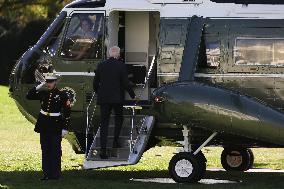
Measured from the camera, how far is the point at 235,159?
60.3 feet

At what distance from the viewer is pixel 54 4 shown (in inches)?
2136

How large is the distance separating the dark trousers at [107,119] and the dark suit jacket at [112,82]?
0.11 metres

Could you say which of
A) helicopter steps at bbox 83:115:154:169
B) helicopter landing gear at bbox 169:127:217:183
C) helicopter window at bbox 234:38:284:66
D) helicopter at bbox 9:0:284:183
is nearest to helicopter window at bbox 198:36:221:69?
helicopter at bbox 9:0:284:183

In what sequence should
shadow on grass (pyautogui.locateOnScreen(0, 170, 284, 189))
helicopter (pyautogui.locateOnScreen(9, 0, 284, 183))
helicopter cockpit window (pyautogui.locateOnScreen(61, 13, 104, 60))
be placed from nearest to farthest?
shadow on grass (pyautogui.locateOnScreen(0, 170, 284, 189))
helicopter (pyautogui.locateOnScreen(9, 0, 284, 183))
helicopter cockpit window (pyautogui.locateOnScreen(61, 13, 104, 60))

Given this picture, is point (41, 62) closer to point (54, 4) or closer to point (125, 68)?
point (125, 68)

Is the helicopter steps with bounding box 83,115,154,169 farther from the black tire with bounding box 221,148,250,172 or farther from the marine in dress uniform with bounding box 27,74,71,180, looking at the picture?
the black tire with bounding box 221,148,250,172

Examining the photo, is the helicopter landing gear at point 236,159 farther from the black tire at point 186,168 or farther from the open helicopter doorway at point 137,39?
the black tire at point 186,168

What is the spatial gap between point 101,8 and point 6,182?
351 cm

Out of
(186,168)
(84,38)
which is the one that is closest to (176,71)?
(186,168)

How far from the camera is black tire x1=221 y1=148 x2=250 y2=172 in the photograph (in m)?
18.3

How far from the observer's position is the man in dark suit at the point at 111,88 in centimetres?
1579

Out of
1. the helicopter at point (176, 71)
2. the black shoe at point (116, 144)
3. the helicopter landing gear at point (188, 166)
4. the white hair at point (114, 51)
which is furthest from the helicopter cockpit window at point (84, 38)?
the helicopter landing gear at point (188, 166)

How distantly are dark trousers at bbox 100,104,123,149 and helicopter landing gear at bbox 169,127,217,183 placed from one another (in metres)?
1.10

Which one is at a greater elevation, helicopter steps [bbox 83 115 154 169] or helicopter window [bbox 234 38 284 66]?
helicopter window [bbox 234 38 284 66]
